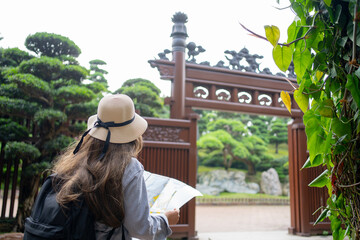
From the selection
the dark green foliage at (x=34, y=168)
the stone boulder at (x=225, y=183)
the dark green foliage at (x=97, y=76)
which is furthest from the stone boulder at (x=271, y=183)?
the dark green foliage at (x=34, y=168)

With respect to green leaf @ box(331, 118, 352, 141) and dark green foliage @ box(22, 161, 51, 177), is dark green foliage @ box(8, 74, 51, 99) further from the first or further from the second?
green leaf @ box(331, 118, 352, 141)

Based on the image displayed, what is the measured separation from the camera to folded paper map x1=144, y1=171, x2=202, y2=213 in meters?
1.32

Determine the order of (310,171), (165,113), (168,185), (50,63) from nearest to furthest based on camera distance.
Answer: (168,185) → (50,63) → (310,171) → (165,113)

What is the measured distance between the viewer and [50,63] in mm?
4426

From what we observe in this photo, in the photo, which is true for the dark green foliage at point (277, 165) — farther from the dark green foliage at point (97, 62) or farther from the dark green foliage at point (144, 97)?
the dark green foliage at point (144, 97)

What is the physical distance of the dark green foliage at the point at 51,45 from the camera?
487 centimetres

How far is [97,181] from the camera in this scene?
105cm

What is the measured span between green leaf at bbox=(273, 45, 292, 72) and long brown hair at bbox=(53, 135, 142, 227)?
60cm

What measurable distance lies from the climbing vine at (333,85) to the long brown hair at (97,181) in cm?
59

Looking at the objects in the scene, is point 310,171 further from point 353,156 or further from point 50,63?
point 353,156

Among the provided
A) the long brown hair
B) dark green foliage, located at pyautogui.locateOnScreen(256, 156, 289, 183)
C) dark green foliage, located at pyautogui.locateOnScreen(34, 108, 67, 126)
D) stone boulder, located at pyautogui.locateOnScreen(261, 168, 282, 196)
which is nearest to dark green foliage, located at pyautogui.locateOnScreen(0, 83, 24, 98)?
dark green foliage, located at pyautogui.locateOnScreen(34, 108, 67, 126)

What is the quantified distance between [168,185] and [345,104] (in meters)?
0.87

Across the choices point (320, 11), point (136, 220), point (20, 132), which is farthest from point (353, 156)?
point (20, 132)

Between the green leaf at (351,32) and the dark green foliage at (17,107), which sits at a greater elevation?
the dark green foliage at (17,107)
